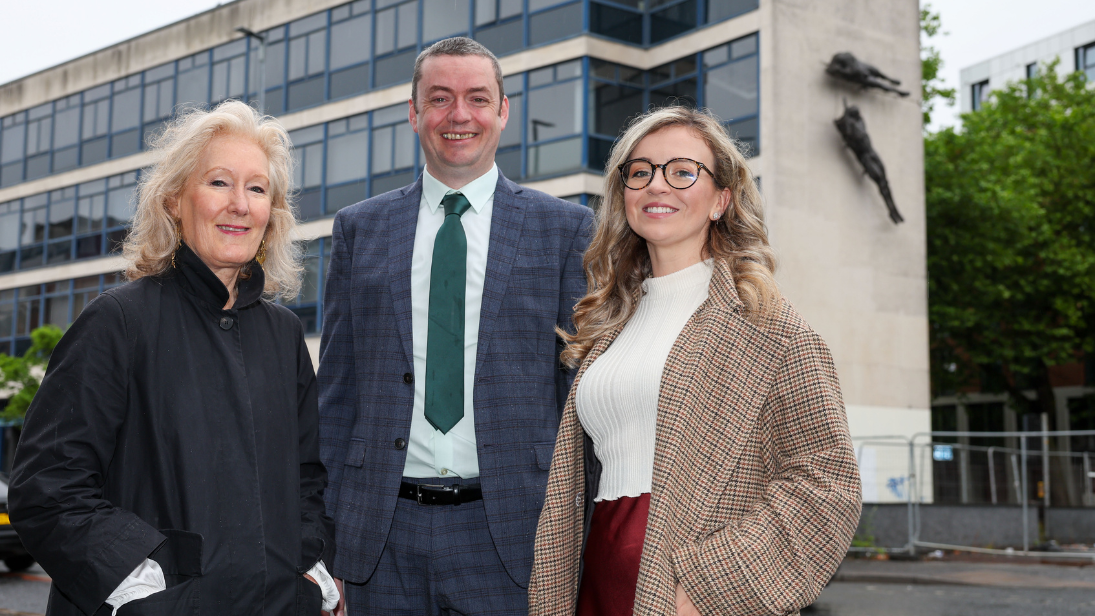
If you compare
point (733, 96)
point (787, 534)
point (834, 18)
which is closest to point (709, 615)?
point (787, 534)

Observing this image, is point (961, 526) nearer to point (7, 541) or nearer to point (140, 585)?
point (7, 541)

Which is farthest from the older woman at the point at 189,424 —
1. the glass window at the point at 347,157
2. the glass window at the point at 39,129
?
the glass window at the point at 39,129

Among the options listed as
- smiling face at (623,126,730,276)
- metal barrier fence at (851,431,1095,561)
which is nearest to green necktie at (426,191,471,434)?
smiling face at (623,126,730,276)

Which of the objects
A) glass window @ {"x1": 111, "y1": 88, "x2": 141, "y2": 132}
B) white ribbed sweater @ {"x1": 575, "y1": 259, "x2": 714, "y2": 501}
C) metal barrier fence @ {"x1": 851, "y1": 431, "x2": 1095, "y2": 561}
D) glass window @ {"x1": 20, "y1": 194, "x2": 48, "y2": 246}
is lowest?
metal barrier fence @ {"x1": 851, "y1": 431, "x2": 1095, "y2": 561}

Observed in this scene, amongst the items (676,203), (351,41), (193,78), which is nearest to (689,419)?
(676,203)

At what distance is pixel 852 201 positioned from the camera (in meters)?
22.2

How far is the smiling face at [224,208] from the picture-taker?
2918 mm

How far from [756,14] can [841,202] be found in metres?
4.18

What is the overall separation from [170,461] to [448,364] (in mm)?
1090

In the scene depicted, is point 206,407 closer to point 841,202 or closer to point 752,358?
point 752,358

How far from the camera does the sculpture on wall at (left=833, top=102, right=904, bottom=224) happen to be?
71.0 feet

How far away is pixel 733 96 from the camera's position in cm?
2141

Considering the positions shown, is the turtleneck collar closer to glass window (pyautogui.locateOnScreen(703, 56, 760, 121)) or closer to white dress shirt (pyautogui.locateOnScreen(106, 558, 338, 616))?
white dress shirt (pyautogui.locateOnScreen(106, 558, 338, 616))

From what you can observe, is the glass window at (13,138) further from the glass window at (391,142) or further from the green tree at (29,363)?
the glass window at (391,142)
